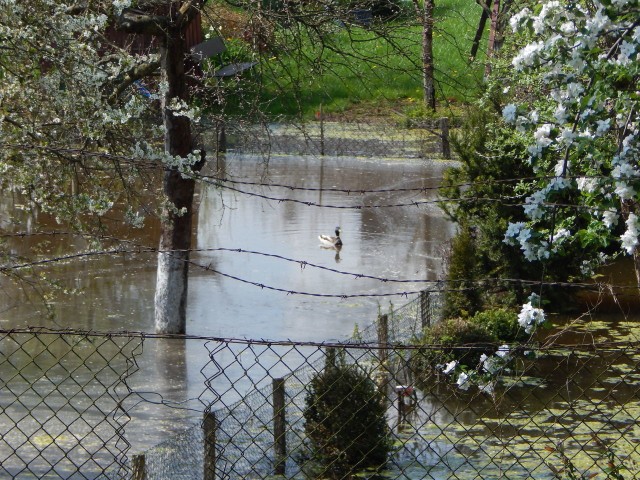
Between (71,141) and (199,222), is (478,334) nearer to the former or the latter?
(71,141)

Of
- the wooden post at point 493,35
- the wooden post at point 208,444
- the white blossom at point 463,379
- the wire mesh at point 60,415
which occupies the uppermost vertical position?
the wooden post at point 493,35

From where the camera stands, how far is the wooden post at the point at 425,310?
36.9 ft

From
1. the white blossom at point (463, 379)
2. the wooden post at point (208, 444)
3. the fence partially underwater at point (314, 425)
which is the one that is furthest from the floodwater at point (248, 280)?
the white blossom at point (463, 379)

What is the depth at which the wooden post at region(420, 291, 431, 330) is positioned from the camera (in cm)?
1125

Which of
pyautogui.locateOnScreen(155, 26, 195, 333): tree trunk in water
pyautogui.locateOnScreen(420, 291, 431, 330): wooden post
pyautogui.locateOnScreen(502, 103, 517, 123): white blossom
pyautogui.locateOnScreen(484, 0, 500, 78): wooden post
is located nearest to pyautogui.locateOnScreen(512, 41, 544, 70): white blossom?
pyautogui.locateOnScreen(502, 103, 517, 123): white blossom

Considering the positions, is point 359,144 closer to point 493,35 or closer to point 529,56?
point 493,35

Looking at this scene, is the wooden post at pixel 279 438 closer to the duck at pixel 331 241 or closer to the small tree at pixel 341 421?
the small tree at pixel 341 421

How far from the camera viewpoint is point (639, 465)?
23.3ft

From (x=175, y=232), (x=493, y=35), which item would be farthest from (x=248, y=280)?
(x=493, y=35)

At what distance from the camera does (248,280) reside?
14.9 m

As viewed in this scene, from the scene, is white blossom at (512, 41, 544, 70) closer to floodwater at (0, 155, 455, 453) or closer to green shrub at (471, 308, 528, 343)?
floodwater at (0, 155, 455, 453)

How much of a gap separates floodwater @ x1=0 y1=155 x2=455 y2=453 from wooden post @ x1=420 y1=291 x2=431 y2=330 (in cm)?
38

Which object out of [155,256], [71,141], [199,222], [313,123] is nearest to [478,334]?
[71,141]

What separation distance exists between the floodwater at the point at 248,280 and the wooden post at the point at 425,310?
1.25 feet
